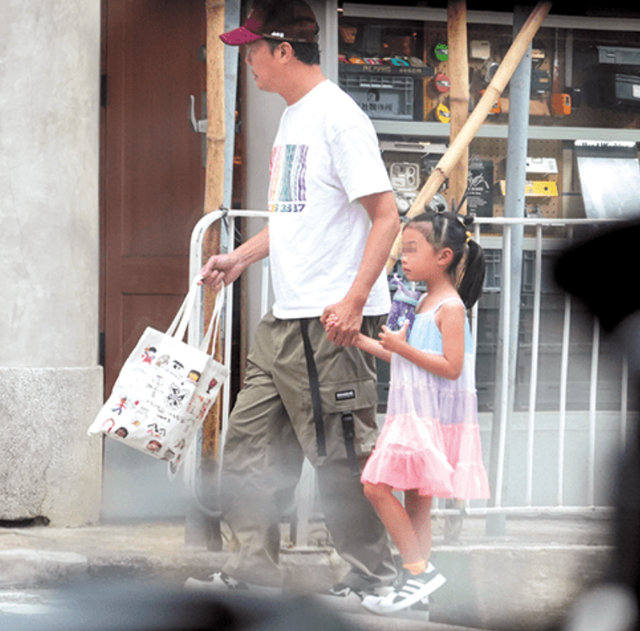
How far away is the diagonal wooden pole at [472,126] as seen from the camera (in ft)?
12.9

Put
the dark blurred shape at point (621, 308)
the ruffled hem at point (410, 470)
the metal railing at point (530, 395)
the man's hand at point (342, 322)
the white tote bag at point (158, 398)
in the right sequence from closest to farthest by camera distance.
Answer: the dark blurred shape at point (621, 308) → the man's hand at point (342, 322) → the ruffled hem at point (410, 470) → the white tote bag at point (158, 398) → the metal railing at point (530, 395)

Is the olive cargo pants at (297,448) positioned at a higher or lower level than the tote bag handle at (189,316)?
lower

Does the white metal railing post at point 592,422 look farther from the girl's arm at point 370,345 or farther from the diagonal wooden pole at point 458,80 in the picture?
the girl's arm at point 370,345

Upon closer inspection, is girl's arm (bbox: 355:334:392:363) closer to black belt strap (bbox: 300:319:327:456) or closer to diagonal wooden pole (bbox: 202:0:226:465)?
black belt strap (bbox: 300:319:327:456)

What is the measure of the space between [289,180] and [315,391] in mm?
698

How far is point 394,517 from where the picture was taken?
313cm

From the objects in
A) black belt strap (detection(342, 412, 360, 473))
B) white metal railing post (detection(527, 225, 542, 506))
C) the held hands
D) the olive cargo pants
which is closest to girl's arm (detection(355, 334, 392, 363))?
the held hands

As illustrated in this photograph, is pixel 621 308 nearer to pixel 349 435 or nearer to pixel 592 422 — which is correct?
pixel 349 435

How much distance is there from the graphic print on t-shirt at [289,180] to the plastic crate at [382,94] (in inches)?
71.7

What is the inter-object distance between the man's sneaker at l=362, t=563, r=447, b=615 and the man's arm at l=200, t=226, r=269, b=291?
47.6 inches

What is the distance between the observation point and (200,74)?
5082 mm

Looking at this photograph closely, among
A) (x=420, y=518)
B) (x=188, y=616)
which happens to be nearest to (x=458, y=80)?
(x=420, y=518)

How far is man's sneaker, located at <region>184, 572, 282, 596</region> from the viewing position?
A: 328 centimetres

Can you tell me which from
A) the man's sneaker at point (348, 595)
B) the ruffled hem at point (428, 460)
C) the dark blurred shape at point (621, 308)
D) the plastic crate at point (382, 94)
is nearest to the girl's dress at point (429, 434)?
the ruffled hem at point (428, 460)
